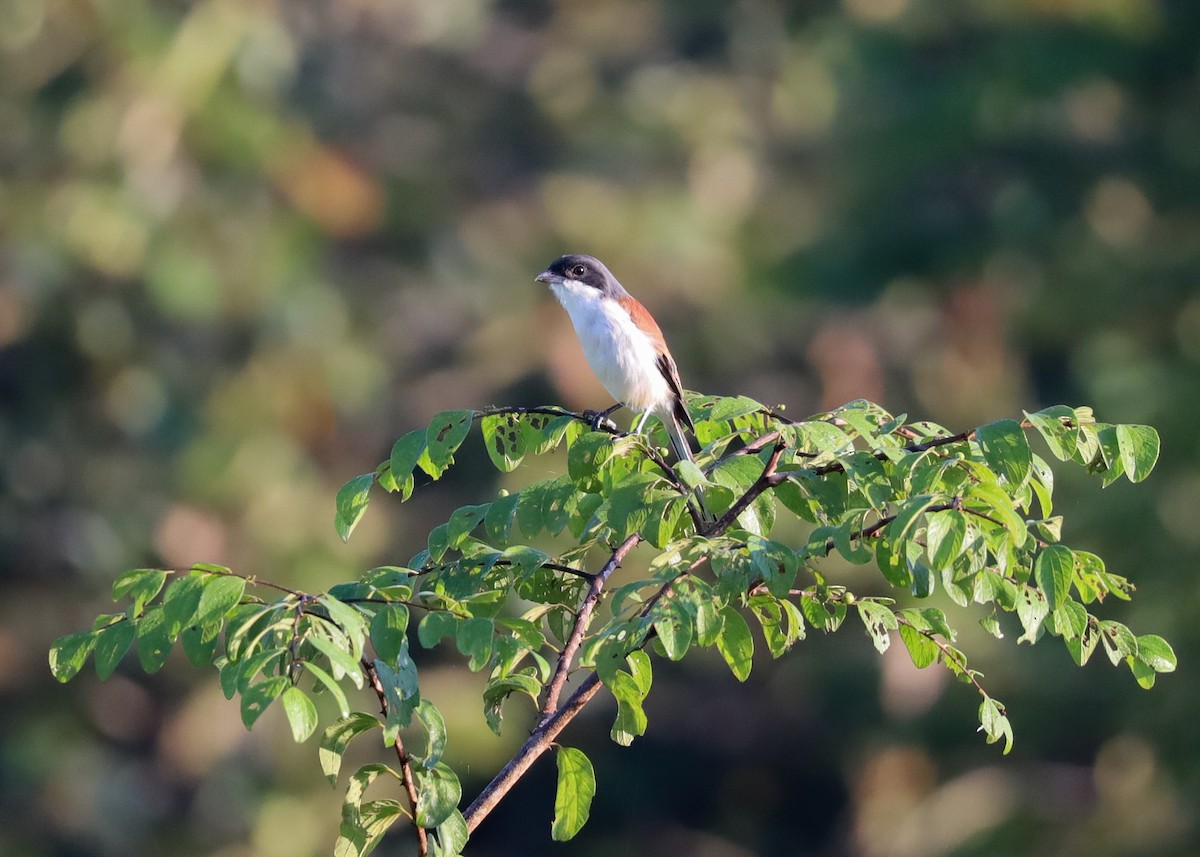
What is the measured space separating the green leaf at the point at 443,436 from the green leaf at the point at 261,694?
2.76 ft

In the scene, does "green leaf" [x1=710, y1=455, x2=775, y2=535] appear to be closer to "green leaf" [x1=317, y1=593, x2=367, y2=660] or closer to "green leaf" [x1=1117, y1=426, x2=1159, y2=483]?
"green leaf" [x1=1117, y1=426, x2=1159, y2=483]

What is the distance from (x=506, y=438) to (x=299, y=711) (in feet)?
3.86

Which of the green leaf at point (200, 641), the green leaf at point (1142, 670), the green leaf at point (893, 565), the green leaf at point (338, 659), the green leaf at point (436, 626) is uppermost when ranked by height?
the green leaf at point (338, 659)

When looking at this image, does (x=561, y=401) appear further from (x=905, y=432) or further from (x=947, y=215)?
(x=905, y=432)

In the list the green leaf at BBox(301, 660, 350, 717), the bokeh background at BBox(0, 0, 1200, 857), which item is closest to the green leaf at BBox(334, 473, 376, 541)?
the green leaf at BBox(301, 660, 350, 717)

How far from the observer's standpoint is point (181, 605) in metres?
2.21

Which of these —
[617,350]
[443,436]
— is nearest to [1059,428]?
[443,436]

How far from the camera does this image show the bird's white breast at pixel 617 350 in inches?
189

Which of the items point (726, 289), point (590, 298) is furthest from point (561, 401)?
point (590, 298)

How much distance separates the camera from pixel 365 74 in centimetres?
1692

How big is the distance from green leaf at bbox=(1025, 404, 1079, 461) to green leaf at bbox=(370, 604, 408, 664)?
3.53ft

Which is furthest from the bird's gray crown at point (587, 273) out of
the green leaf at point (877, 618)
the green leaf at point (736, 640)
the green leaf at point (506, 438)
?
the green leaf at point (736, 640)

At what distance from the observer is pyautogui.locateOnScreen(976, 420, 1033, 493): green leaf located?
7.93ft

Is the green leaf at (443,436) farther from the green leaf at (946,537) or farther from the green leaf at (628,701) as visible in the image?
the green leaf at (946,537)
